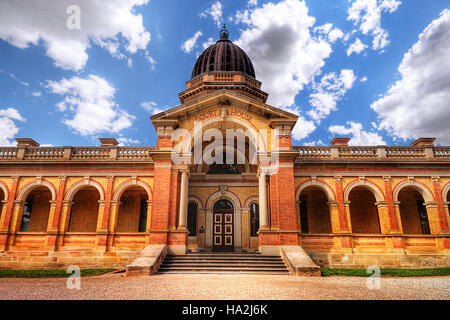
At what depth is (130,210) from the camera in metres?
19.7

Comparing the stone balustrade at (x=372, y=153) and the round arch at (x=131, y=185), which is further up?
the stone balustrade at (x=372, y=153)

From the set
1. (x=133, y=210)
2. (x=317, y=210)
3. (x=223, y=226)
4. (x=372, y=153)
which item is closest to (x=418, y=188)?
(x=372, y=153)

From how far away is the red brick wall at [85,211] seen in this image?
62.7 ft

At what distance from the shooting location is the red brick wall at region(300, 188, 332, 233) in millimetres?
19009

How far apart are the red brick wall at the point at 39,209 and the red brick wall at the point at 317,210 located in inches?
711

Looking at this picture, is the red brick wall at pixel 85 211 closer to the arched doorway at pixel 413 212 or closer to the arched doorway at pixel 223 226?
the arched doorway at pixel 223 226

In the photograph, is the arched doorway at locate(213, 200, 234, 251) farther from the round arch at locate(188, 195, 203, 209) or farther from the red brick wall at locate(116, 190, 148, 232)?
the red brick wall at locate(116, 190, 148, 232)

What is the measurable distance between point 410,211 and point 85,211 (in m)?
22.6

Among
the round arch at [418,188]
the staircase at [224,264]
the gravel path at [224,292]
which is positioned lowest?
the gravel path at [224,292]

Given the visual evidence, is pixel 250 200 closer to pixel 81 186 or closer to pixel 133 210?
pixel 133 210

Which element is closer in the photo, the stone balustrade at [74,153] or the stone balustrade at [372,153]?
the stone balustrade at [372,153]

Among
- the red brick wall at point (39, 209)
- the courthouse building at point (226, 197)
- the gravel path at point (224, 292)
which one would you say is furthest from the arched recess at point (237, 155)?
the gravel path at point (224, 292)

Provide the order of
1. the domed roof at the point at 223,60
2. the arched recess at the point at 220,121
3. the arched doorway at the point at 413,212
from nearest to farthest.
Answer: the arched recess at the point at 220,121
the arched doorway at the point at 413,212
the domed roof at the point at 223,60

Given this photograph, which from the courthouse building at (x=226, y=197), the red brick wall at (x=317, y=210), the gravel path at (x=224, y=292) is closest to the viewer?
the gravel path at (x=224, y=292)
